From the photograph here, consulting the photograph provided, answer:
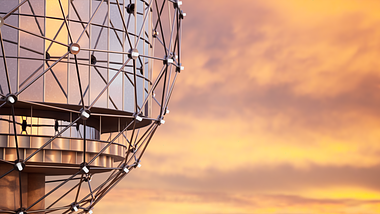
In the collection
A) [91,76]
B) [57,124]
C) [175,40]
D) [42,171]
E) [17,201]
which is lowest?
[17,201]

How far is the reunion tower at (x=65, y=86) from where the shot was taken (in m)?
17.7

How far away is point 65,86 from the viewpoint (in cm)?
1828

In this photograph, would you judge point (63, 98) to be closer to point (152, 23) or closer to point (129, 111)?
point (129, 111)

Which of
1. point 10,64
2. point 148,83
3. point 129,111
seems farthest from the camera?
point 148,83

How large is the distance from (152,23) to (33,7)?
18.4ft

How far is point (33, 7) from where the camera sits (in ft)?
59.6

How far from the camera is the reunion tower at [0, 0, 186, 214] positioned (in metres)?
17.7

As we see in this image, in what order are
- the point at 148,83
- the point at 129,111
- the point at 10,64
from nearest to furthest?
the point at 10,64 → the point at 129,111 → the point at 148,83

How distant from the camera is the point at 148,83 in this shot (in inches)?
842

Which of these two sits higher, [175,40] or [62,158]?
[175,40]

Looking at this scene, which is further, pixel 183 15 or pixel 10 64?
pixel 183 15

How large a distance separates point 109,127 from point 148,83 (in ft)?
8.88

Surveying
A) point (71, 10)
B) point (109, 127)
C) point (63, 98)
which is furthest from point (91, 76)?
point (109, 127)

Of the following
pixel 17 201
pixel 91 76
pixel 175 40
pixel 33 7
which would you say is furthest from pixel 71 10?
pixel 17 201
